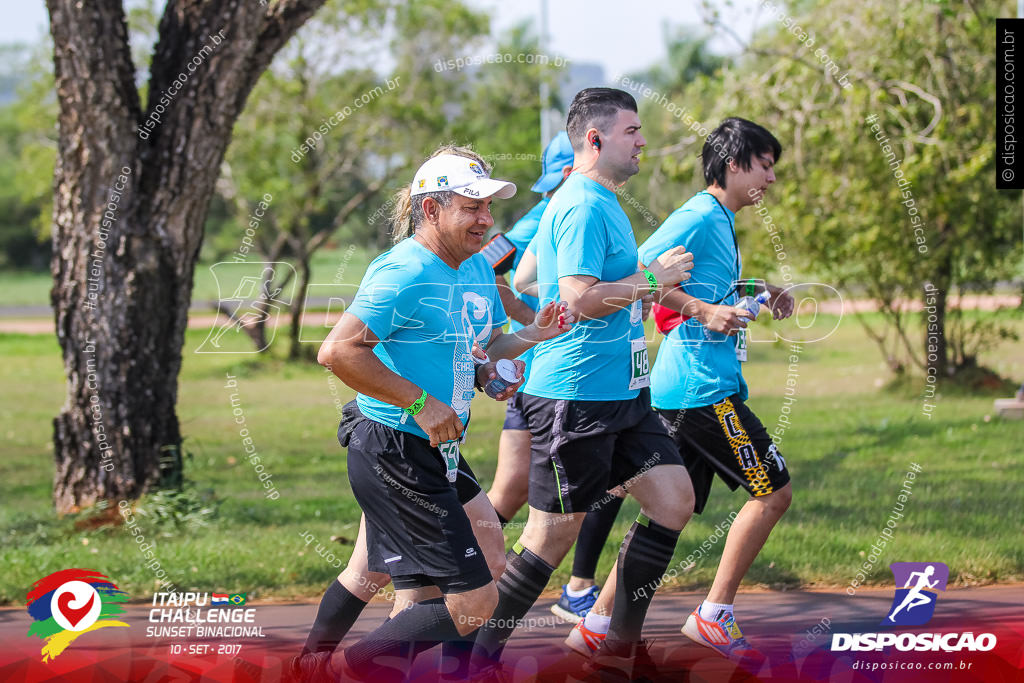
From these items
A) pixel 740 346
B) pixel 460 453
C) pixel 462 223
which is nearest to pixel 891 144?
pixel 740 346

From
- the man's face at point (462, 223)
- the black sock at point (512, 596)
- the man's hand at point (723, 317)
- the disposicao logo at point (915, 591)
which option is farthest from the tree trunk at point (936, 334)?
the man's face at point (462, 223)

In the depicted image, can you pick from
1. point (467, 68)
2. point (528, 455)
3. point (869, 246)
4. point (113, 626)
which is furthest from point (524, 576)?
point (467, 68)

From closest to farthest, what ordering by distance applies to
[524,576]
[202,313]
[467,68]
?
[524,576], [467,68], [202,313]

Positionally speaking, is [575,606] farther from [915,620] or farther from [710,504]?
[710,504]

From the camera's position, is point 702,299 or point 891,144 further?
point 891,144

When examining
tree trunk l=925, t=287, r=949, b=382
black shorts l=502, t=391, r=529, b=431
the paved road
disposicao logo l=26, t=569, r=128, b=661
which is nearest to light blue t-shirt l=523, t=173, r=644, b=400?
black shorts l=502, t=391, r=529, b=431

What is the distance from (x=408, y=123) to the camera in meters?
16.5

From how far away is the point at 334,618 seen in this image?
3604 millimetres

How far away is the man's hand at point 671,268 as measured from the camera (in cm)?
382

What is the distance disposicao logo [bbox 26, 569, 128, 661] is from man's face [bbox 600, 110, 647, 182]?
284 cm

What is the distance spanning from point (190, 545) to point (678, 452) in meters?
3.10

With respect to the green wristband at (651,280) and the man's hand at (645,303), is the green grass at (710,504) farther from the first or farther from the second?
the green wristband at (651,280)

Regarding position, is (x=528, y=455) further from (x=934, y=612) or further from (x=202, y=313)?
(x=202, y=313)

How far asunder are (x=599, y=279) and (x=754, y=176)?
1040mm
